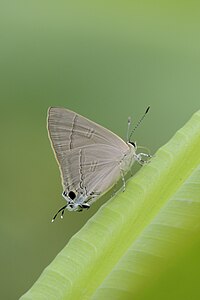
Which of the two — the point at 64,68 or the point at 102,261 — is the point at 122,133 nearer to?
the point at 64,68

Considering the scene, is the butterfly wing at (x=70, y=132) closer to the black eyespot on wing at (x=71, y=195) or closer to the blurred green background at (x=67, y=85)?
the black eyespot on wing at (x=71, y=195)

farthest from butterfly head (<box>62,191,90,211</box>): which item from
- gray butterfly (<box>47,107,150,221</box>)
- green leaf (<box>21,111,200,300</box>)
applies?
green leaf (<box>21,111,200,300</box>)

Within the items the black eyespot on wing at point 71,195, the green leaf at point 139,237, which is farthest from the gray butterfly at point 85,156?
the green leaf at point 139,237

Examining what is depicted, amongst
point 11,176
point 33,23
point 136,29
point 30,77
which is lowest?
point 11,176

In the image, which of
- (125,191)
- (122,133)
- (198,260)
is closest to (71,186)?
(125,191)

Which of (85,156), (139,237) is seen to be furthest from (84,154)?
(139,237)

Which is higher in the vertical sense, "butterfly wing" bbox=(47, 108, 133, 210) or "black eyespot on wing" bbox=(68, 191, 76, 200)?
"butterfly wing" bbox=(47, 108, 133, 210)

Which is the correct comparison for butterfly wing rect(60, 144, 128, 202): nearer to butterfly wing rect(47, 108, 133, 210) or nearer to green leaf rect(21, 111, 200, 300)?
butterfly wing rect(47, 108, 133, 210)
